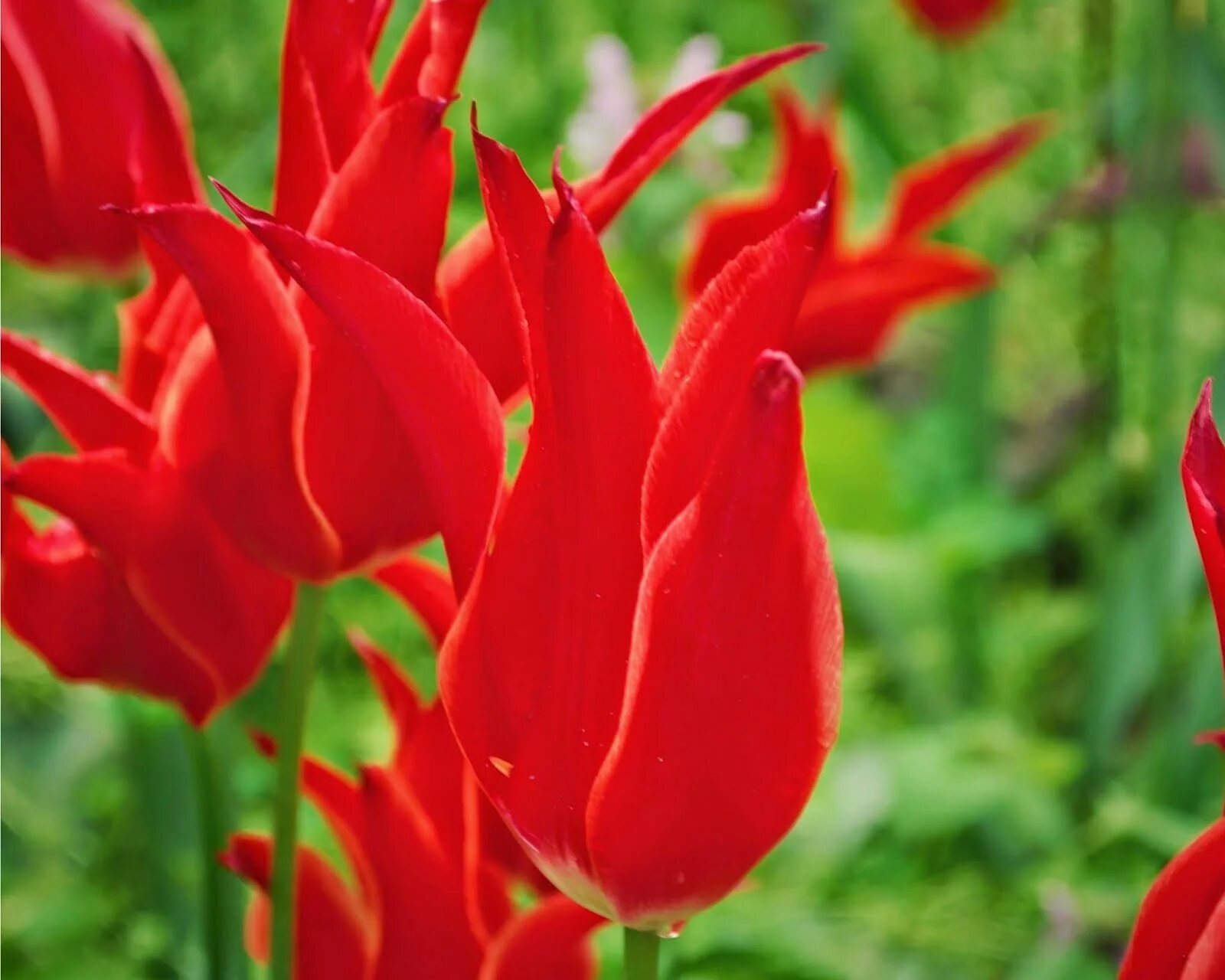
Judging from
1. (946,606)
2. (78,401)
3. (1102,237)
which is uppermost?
(78,401)

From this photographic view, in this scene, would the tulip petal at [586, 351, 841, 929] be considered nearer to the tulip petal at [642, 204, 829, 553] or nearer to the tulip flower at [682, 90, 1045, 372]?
the tulip petal at [642, 204, 829, 553]

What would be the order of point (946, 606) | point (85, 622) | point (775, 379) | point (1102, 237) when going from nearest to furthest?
1. point (775, 379)
2. point (85, 622)
3. point (1102, 237)
4. point (946, 606)

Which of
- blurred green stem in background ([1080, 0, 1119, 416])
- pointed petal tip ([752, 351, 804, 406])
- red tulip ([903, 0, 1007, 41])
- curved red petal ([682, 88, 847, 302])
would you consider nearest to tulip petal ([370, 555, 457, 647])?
pointed petal tip ([752, 351, 804, 406])

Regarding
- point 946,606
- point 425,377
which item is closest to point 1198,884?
point 425,377

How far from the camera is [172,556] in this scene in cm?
27

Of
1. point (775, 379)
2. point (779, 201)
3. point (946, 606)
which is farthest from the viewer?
point (946, 606)

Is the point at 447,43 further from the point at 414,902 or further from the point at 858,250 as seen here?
the point at 858,250

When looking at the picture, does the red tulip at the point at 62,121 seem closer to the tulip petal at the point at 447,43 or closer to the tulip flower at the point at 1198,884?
the tulip petal at the point at 447,43

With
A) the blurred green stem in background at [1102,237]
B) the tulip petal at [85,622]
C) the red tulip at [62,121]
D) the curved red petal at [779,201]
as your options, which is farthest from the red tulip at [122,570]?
the blurred green stem in background at [1102,237]

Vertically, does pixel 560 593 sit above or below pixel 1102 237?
above

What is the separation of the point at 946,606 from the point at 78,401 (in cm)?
64

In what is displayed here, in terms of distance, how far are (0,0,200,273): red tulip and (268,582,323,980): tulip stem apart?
0.14 m

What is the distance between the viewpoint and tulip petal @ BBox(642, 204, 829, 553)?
189 mm

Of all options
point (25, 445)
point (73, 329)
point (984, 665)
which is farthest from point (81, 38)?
point (984, 665)
